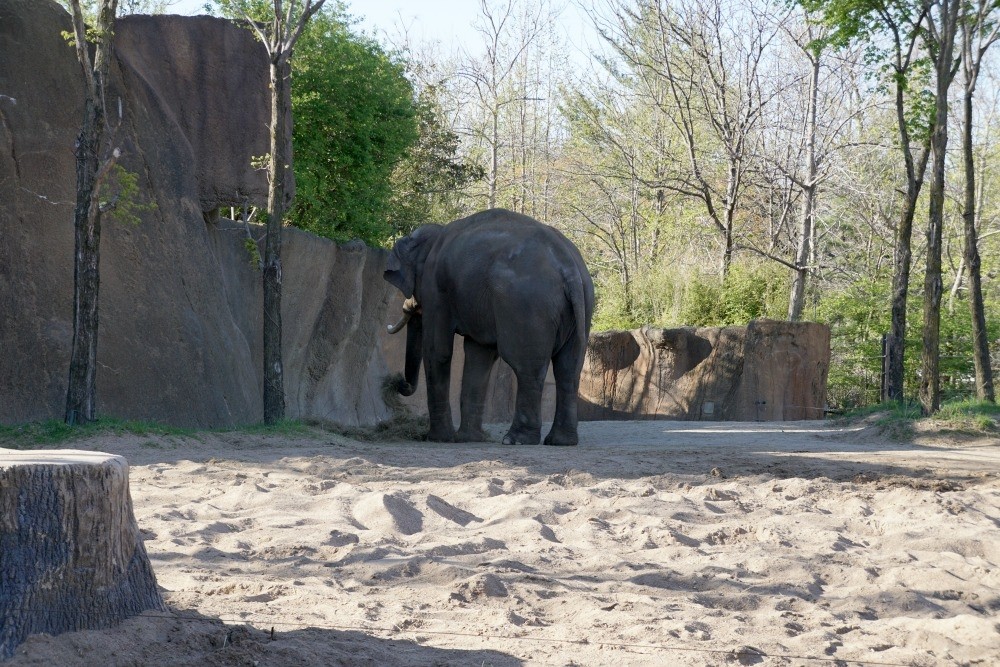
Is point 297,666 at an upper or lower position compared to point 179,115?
lower

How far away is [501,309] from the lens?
426 inches

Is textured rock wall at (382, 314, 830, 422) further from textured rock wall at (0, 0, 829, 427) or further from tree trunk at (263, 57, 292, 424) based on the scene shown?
tree trunk at (263, 57, 292, 424)

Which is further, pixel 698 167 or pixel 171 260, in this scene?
pixel 698 167

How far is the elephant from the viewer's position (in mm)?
10805

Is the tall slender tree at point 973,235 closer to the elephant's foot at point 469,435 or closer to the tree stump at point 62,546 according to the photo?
the elephant's foot at point 469,435

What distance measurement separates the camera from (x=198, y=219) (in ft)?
38.1

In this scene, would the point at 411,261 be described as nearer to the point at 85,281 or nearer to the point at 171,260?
the point at 171,260

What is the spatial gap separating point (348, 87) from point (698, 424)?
8.41m

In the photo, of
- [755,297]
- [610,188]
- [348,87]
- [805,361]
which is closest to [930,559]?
[805,361]

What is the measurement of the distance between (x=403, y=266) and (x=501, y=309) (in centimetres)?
177

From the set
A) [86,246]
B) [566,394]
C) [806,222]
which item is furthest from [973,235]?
[86,246]

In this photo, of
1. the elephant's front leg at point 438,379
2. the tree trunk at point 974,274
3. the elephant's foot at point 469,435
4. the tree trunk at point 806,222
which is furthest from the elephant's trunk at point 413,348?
the tree trunk at point 806,222

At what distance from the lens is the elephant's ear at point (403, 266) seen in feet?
39.7

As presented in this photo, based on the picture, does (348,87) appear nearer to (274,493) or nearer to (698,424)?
(698,424)
